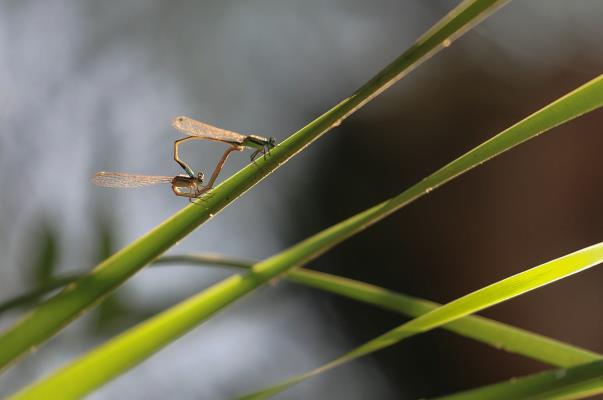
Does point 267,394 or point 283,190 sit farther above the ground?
point 283,190

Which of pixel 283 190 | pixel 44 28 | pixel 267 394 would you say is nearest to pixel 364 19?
pixel 283 190

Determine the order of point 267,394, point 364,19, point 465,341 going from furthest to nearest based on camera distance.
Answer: point 364,19
point 465,341
point 267,394

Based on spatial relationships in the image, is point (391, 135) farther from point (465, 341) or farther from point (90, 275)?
point (90, 275)

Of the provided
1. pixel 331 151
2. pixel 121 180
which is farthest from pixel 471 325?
pixel 331 151

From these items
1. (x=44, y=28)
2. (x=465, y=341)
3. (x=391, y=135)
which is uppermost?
(x=391, y=135)

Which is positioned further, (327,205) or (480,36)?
(327,205)

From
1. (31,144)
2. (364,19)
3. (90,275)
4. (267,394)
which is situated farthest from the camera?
(364,19)

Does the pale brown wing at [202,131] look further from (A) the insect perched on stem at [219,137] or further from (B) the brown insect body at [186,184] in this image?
(B) the brown insect body at [186,184]
